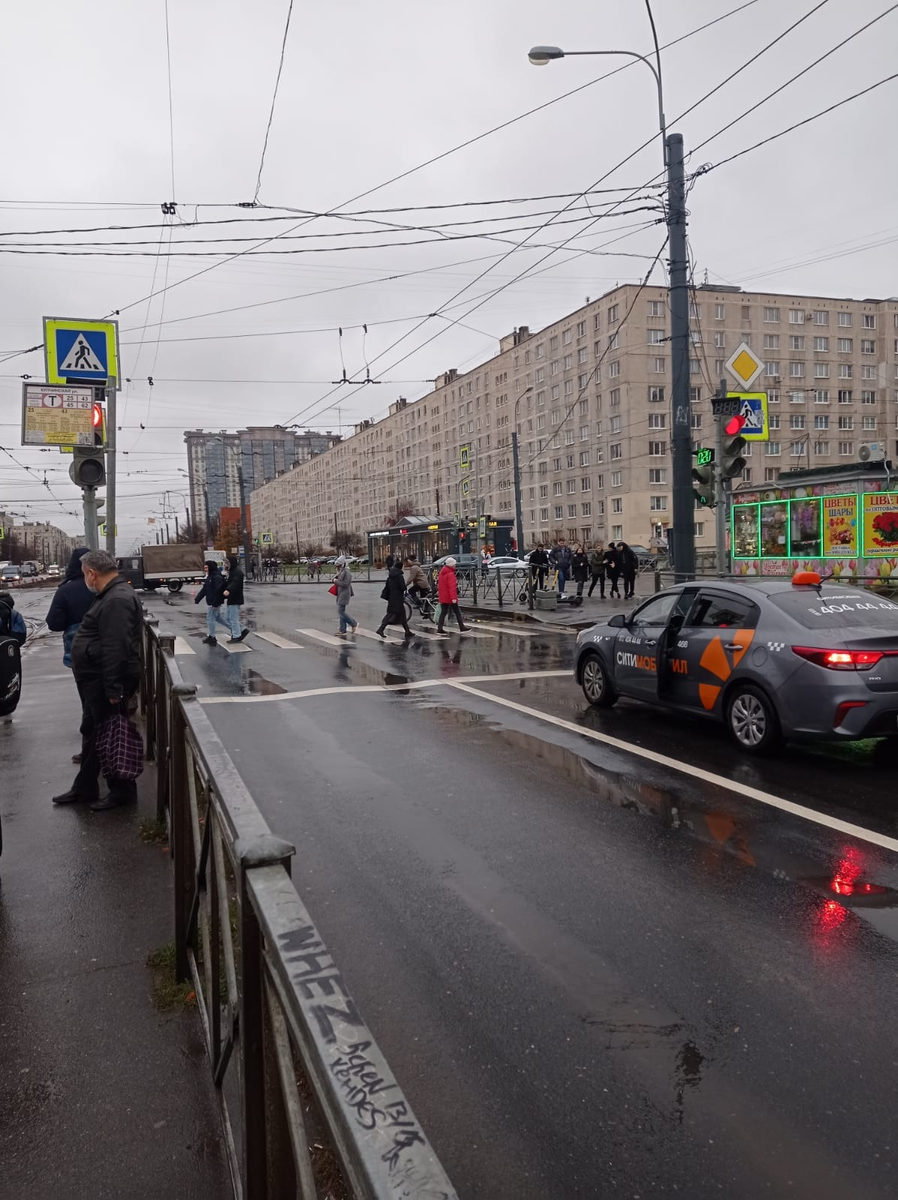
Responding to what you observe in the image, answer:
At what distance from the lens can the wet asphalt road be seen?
8.38 ft

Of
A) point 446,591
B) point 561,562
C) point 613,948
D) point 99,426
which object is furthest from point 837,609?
point 561,562

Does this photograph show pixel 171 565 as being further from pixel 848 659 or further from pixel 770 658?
pixel 848 659

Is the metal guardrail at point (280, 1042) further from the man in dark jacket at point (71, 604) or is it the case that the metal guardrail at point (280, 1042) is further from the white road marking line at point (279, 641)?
the white road marking line at point (279, 641)

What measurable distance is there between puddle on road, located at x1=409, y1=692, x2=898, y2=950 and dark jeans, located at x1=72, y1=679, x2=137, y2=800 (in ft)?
10.8

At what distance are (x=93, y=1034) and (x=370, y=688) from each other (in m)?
8.13

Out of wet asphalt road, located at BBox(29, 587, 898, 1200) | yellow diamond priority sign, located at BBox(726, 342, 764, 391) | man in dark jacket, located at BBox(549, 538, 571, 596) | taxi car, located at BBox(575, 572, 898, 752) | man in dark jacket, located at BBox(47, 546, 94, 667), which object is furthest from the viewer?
man in dark jacket, located at BBox(549, 538, 571, 596)

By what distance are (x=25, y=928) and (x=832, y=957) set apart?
378 cm

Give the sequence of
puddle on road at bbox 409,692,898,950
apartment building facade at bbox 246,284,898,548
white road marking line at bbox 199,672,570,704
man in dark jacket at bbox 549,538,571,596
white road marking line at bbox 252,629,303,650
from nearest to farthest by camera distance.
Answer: puddle on road at bbox 409,692,898,950 → white road marking line at bbox 199,672,570,704 → white road marking line at bbox 252,629,303,650 → man in dark jacket at bbox 549,538,571,596 → apartment building facade at bbox 246,284,898,548

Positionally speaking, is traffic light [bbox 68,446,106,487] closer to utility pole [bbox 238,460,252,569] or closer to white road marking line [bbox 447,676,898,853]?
white road marking line [bbox 447,676,898,853]

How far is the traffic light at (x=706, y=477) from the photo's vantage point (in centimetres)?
1319

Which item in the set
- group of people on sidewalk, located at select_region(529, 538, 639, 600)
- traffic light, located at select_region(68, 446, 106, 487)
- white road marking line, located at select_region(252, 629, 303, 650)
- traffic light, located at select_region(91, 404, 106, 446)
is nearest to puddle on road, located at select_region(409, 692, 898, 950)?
traffic light, located at select_region(68, 446, 106, 487)

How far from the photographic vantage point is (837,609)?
710cm

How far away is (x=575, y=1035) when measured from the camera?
3.12 metres

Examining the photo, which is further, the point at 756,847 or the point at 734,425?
the point at 734,425
